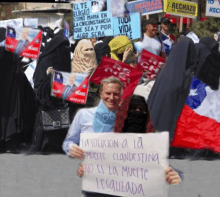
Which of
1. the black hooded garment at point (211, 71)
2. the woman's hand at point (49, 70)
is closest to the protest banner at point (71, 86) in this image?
the woman's hand at point (49, 70)

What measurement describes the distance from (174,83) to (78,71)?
170 cm

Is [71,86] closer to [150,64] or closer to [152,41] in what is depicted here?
[150,64]

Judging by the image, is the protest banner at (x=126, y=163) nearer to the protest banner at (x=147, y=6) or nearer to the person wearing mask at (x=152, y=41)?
the person wearing mask at (x=152, y=41)

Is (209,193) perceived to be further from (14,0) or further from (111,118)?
(14,0)

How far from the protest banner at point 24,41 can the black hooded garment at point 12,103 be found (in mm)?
490

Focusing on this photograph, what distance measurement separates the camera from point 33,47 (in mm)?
7754

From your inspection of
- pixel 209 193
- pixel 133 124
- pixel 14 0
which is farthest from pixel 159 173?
pixel 14 0

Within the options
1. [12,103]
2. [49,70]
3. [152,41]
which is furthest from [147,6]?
[12,103]

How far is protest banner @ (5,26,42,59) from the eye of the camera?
770 centimetres

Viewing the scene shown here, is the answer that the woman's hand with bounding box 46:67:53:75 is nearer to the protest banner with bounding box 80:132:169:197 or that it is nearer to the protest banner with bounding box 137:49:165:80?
the protest banner with bounding box 137:49:165:80

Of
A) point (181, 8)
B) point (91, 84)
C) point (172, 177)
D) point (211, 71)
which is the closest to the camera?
point (172, 177)

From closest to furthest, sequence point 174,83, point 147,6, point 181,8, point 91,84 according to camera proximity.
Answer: point 174,83 → point 91,84 → point 147,6 → point 181,8

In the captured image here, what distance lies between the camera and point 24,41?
25.4 ft

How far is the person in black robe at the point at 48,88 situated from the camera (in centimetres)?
764
